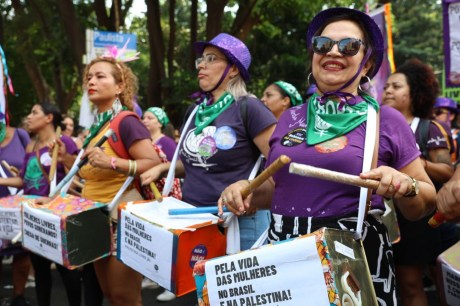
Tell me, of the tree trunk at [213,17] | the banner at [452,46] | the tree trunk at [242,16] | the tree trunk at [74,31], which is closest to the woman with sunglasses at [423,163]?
the banner at [452,46]

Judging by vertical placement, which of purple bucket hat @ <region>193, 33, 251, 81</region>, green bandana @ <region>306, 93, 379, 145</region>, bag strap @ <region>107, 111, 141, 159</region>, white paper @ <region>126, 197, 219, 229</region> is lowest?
white paper @ <region>126, 197, 219, 229</region>

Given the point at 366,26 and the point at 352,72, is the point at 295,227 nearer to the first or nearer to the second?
the point at 352,72

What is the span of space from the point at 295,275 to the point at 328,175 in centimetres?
31

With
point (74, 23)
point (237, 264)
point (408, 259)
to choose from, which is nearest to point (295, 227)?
point (237, 264)

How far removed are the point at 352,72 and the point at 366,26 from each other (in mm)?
197

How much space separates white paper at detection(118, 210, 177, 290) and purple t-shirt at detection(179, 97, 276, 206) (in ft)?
1.34

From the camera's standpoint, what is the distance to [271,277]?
1.87 metres

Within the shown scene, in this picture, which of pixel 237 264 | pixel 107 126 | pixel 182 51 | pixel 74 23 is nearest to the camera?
pixel 237 264

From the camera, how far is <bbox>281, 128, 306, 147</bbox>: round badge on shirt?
A: 231 centimetres

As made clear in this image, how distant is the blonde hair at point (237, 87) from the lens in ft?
11.1

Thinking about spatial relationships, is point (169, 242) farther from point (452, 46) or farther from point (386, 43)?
point (386, 43)

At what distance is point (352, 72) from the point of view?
2336 mm

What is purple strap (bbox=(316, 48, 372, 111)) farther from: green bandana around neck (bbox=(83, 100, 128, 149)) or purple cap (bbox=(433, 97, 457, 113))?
purple cap (bbox=(433, 97, 457, 113))

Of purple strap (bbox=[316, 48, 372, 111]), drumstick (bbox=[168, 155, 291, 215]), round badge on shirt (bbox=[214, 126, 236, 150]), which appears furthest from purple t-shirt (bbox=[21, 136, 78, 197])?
purple strap (bbox=[316, 48, 372, 111])
